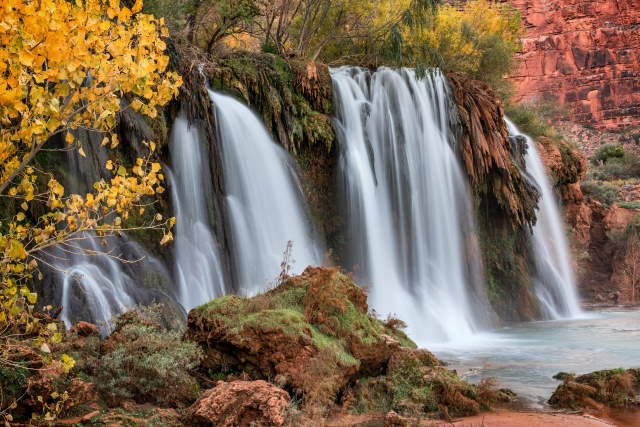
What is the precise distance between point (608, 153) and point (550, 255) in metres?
29.2

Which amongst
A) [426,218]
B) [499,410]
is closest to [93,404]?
[499,410]

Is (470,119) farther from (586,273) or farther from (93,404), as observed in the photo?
(93,404)

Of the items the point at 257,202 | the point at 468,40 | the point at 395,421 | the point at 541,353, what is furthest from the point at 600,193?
the point at 395,421

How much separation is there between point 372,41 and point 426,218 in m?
10.1

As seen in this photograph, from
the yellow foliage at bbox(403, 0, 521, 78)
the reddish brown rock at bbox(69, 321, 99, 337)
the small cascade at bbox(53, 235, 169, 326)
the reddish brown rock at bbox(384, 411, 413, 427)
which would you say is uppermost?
the yellow foliage at bbox(403, 0, 521, 78)

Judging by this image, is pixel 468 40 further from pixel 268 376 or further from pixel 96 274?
pixel 268 376

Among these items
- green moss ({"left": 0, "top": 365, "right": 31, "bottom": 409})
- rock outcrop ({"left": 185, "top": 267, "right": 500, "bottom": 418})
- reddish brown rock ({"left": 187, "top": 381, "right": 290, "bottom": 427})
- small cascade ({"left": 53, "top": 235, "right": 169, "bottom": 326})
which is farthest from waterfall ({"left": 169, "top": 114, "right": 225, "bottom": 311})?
green moss ({"left": 0, "top": 365, "right": 31, "bottom": 409})

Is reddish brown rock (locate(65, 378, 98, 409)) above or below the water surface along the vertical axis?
above

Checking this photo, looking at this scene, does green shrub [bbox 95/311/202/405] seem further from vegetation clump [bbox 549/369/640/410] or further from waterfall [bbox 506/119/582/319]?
waterfall [bbox 506/119/582/319]

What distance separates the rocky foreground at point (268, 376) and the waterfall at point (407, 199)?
24.4ft

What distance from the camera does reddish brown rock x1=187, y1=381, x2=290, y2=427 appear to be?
5.32 m

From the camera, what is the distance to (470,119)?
19.6m

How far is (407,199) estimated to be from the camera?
17422 millimetres

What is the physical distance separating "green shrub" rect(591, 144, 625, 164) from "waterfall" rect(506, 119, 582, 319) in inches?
1009
